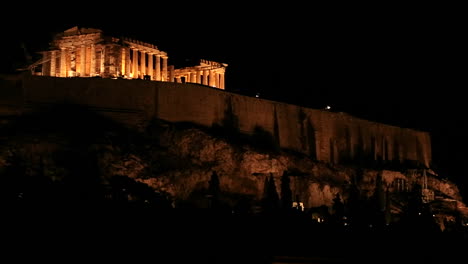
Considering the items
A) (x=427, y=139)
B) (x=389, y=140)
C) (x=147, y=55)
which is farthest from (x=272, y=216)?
(x=427, y=139)

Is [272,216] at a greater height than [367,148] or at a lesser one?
lesser

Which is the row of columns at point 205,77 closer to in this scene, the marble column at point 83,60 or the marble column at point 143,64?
the marble column at point 143,64

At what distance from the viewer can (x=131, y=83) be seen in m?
40.8

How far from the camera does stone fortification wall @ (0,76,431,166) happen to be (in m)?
38.5

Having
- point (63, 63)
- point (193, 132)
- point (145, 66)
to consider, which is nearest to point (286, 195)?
point (193, 132)

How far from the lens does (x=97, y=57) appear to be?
156 ft

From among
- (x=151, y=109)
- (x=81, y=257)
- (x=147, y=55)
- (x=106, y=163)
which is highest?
(x=147, y=55)

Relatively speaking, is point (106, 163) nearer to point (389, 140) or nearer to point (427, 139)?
point (389, 140)

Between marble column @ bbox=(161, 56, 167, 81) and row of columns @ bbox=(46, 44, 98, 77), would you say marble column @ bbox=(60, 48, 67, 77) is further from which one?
marble column @ bbox=(161, 56, 167, 81)

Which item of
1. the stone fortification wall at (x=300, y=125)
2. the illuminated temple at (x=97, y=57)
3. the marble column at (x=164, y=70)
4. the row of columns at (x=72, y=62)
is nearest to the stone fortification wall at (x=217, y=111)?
the stone fortification wall at (x=300, y=125)

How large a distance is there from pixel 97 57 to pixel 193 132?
10.7 metres

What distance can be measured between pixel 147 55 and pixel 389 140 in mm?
23676

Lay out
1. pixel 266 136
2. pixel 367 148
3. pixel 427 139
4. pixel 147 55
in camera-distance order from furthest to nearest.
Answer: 1. pixel 427 139
2. pixel 367 148
3. pixel 147 55
4. pixel 266 136

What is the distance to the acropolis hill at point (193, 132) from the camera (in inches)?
1464
